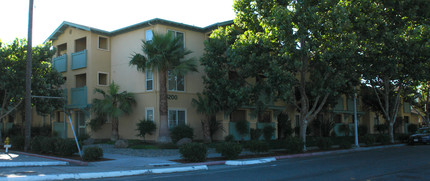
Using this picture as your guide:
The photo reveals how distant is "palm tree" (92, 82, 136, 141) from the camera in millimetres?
23172

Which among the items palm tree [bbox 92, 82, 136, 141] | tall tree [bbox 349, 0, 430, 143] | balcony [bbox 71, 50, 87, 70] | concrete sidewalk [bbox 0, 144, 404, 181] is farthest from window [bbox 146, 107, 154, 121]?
tall tree [bbox 349, 0, 430, 143]

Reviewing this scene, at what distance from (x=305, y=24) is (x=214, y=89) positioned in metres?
7.00

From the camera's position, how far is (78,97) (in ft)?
85.9

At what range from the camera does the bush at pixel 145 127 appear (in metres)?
22.6

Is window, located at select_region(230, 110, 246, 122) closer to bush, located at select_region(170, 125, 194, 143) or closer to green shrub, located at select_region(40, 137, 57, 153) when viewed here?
bush, located at select_region(170, 125, 194, 143)

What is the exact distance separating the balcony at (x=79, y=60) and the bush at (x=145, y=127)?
22.7 ft

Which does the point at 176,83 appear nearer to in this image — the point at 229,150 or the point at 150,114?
the point at 150,114

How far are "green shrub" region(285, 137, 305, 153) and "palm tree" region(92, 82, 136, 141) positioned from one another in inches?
424

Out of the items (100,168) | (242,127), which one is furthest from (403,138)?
(100,168)

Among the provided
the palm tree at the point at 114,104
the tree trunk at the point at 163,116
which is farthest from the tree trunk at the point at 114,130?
the tree trunk at the point at 163,116

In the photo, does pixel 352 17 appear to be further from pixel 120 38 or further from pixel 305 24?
pixel 120 38

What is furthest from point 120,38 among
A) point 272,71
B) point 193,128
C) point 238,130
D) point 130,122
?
point 272,71

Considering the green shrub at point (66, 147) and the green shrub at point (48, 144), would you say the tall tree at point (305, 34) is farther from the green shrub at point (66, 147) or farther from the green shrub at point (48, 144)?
the green shrub at point (48, 144)

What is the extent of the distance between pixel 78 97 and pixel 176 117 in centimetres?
751
